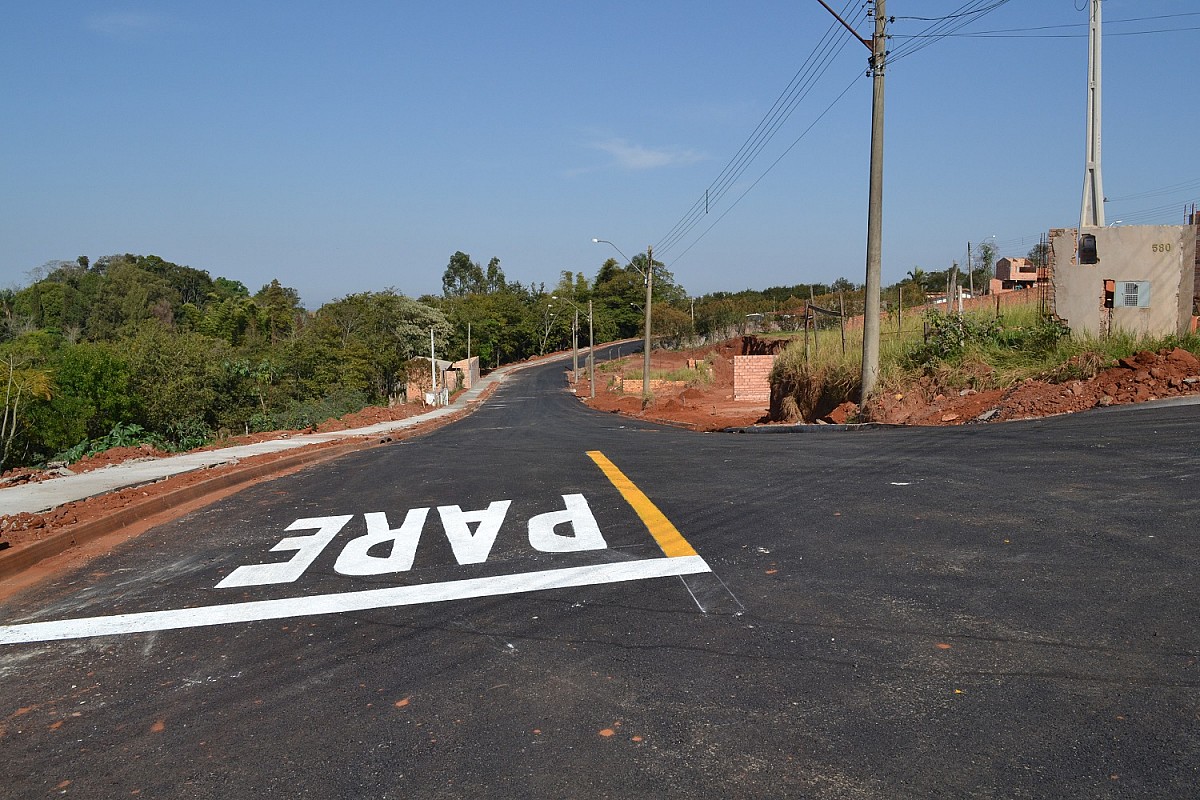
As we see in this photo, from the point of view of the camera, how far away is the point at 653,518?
21.9 ft

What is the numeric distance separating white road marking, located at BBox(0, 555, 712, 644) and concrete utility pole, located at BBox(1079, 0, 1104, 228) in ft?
46.7

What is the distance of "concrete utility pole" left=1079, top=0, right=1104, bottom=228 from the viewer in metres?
16.6

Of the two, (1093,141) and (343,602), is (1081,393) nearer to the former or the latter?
(1093,141)

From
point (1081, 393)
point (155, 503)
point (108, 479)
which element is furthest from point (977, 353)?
point (108, 479)

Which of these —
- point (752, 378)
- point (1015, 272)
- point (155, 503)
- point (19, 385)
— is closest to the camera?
point (155, 503)

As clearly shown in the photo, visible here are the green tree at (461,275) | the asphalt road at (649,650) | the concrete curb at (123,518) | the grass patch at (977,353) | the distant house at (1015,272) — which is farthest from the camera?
the green tree at (461,275)

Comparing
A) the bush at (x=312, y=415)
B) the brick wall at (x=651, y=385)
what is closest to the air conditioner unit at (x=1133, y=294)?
the bush at (x=312, y=415)

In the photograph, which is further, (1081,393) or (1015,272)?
(1015,272)

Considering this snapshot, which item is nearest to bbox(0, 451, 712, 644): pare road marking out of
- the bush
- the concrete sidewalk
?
the concrete sidewalk

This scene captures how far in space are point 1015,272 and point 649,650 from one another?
63.2 meters

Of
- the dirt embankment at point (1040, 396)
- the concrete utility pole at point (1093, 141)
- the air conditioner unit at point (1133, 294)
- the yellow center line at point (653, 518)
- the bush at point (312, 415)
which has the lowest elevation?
the bush at point (312, 415)

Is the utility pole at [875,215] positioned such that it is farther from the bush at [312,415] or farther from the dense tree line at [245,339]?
the bush at [312,415]

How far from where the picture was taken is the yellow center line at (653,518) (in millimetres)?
5695

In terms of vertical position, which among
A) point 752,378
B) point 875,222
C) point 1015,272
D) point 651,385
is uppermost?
point 1015,272
